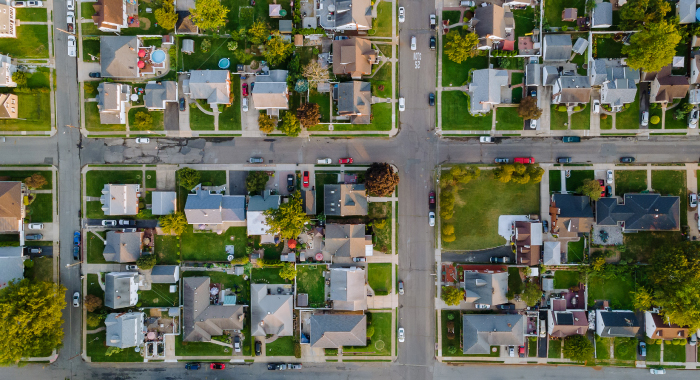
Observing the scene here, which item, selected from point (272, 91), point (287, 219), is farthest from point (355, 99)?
point (287, 219)

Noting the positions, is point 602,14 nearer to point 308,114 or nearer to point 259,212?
point 308,114

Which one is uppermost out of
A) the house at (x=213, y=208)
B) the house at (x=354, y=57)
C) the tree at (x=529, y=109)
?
the house at (x=354, y=57)

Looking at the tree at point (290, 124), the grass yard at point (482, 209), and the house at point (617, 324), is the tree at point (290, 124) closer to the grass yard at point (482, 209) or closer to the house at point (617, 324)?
the grass yard at point (482, 209)

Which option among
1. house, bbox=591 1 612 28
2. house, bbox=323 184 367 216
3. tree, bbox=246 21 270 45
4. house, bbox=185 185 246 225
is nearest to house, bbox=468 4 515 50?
house, bbox=591 1 612 28

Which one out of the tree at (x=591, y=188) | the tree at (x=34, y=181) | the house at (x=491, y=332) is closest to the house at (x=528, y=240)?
the tree at (x=591, y=188)

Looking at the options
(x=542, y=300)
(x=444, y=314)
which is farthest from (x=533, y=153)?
(x=444, y=314)

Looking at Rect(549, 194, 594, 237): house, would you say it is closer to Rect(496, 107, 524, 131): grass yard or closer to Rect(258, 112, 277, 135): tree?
Rect(496, 107, 524, 131): grass yard

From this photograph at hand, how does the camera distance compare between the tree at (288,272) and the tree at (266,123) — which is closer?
the tree at (266,123)

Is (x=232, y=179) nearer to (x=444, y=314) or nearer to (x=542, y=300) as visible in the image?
(x=444, y=314)
